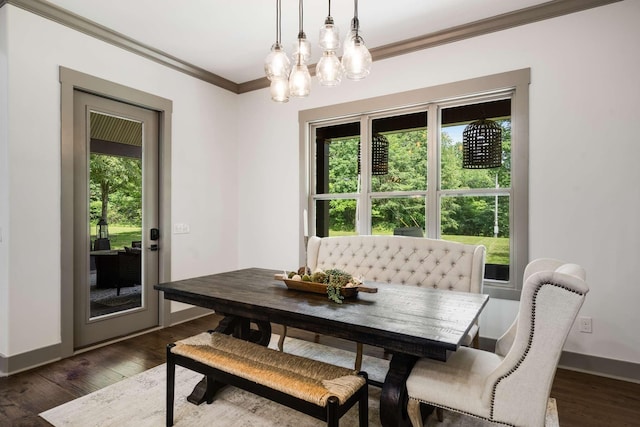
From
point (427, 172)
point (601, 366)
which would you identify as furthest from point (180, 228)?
point (601, 366)

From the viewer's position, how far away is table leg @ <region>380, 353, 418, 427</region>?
1.58 metres

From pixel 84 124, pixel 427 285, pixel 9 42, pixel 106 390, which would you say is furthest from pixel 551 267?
pixel 9 42

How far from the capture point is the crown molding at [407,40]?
9.08ft

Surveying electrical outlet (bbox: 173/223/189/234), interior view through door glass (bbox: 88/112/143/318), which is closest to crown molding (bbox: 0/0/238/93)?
interior view through door glass (bbox: 88/112/143/318)

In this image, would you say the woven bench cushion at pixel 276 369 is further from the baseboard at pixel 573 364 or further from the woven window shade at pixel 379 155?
the woven window shade at pixel 379 155

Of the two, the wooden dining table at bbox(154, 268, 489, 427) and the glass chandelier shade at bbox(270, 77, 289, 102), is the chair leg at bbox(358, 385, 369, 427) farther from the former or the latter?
the glass chandelier shade at bbox(270, 77, 289, 102)

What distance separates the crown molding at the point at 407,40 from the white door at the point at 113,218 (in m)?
0.57

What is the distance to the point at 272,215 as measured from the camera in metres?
4.39

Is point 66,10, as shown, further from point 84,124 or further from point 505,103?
point 505,103

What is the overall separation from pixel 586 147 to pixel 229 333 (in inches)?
119

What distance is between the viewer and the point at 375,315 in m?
1.72

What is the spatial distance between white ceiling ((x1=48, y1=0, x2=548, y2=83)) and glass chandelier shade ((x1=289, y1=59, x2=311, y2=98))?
94cm

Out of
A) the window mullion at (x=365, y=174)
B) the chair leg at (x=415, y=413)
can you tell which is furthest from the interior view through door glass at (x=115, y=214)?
the chair leg at (x=415, y=413)

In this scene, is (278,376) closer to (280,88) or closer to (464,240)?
(280,88)
